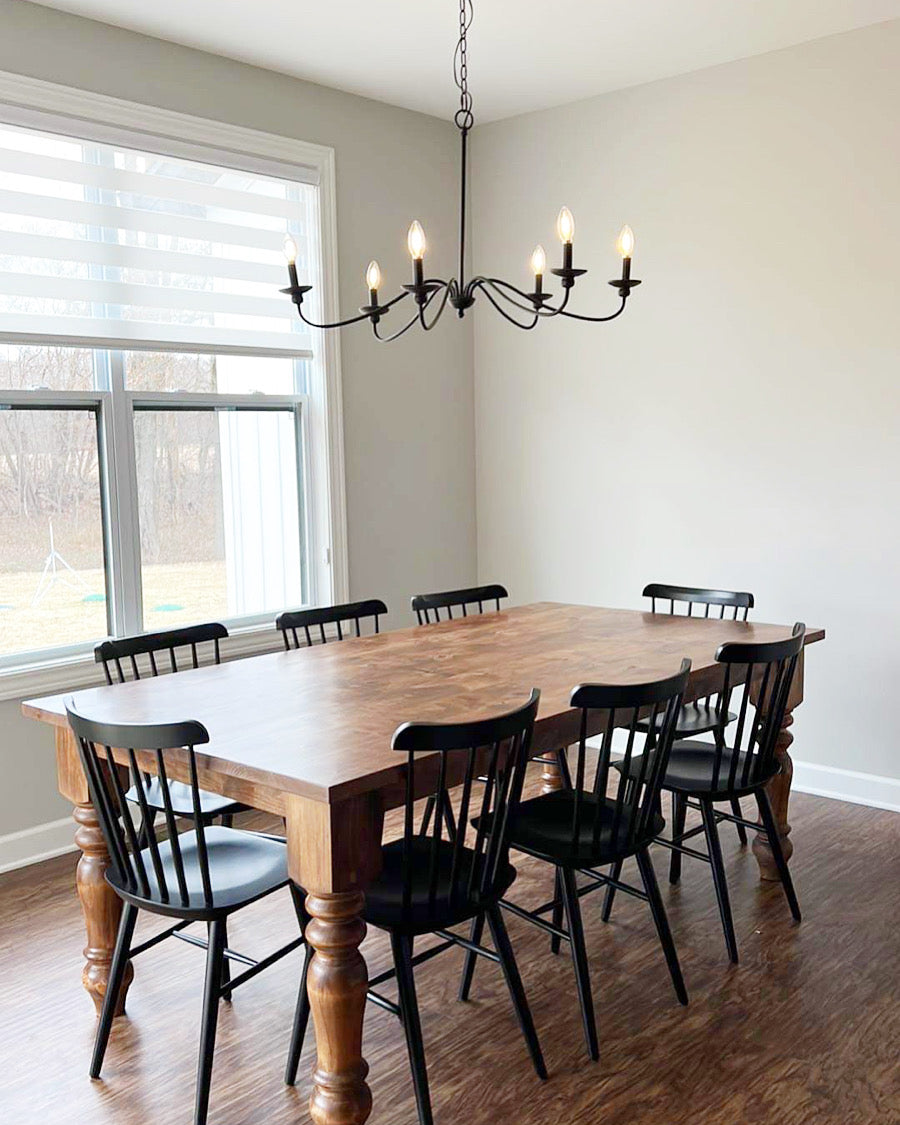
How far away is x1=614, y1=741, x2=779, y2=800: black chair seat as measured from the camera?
3.01 m

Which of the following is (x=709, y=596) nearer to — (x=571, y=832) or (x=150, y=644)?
(x=571, y=832)

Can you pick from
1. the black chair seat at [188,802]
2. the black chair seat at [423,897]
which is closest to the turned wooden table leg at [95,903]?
the black chair seat at [188,802]

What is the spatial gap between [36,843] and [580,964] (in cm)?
213

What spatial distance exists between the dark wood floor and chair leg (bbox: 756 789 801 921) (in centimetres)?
5

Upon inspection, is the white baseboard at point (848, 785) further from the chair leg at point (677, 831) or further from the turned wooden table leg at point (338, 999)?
the turned wooden table leg at point (338, 999)

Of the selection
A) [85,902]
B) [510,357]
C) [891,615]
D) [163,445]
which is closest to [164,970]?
[85,902]

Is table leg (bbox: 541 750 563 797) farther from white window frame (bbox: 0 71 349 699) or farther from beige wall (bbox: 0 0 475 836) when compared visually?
beige wall (bbox: 0 0 475 836)

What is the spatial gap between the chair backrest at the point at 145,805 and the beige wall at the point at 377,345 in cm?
159

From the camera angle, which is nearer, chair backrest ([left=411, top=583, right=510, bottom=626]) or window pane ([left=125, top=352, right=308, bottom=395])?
chair backrest ([left=411, top=583, right=510, bottom=626])

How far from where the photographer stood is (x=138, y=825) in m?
3.90

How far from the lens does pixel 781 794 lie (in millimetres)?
3449

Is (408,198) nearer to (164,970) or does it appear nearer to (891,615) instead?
(891,615)

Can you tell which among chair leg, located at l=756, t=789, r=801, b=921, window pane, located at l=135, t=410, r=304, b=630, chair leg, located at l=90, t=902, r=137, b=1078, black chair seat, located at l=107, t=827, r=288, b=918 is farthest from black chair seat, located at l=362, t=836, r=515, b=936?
window pane, located at l=135, t=410, r=304, b=630

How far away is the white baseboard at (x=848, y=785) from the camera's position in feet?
13.8
